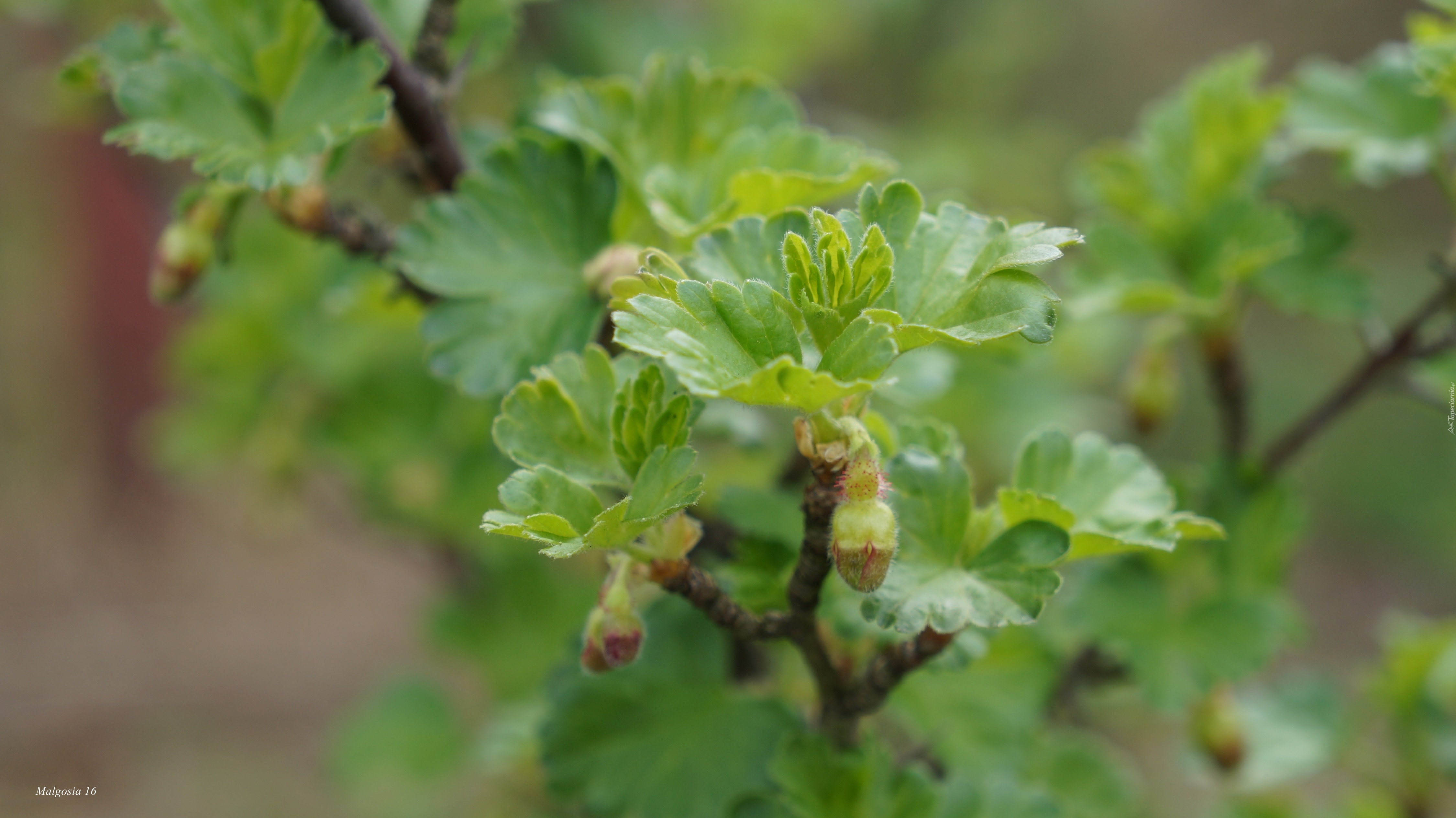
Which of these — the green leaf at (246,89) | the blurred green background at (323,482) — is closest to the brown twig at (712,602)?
the green leaf at (246,89)

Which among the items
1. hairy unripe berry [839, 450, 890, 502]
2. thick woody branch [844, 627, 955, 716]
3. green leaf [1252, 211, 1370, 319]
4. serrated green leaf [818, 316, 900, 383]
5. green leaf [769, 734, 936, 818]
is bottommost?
green leaf [769, 734, 936, 818]

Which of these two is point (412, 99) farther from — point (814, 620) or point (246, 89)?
point (814, 620)

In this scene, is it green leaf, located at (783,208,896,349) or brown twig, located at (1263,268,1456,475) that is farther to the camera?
brown twig, located at (1263,268,1456,475)

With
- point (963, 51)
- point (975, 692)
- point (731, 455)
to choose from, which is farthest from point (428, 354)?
point (963, 51)

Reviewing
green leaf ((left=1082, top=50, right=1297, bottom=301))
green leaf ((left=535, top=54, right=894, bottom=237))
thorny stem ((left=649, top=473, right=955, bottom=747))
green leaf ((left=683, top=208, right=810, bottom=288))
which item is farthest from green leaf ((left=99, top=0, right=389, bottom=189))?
green leaf ((left=1082, top=50, right=1297, bottom=301))

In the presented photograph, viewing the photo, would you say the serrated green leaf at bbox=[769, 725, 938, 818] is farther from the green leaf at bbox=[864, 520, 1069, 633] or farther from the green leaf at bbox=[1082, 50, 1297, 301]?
the green leaf at bbox=[1082, 50, 1297, 301]

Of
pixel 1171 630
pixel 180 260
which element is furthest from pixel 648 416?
pixel 1171 630

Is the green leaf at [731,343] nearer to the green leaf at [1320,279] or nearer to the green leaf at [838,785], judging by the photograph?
the green leaf at [838,785]
